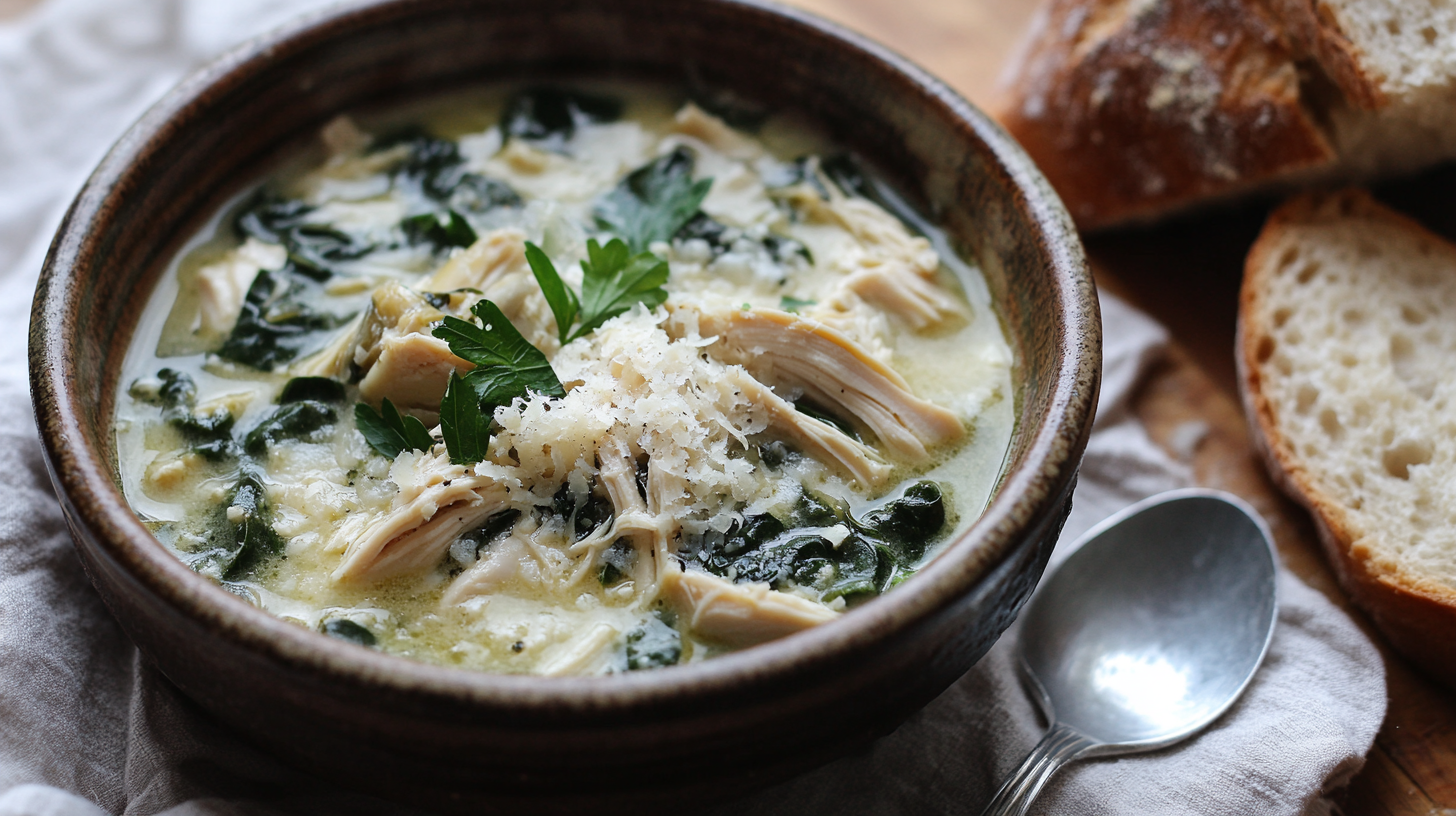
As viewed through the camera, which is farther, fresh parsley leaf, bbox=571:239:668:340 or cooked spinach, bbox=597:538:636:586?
fresh parsley leaf, bbox=571:239:668:340

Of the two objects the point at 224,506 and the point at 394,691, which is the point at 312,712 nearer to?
the point at 394,691

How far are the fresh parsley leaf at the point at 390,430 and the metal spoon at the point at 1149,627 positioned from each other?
1.58 m

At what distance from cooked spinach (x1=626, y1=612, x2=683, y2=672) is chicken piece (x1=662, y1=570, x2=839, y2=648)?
5 centimetres

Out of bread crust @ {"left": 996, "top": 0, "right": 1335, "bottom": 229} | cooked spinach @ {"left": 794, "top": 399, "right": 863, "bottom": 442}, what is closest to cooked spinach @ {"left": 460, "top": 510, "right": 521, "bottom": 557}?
cooked spinach @ {"left": 794, "top": 399, "right": 863, "bottom": 442}

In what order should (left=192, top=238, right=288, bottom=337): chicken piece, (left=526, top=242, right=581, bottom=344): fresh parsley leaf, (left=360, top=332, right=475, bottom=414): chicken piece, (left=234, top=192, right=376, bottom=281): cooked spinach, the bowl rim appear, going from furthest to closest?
(left=234, top=192, right=376, bottom=281): cooked spinach, (left=192, top=238, right=288, bottom=337): chicken piece, (left=526, top=242, right=581, bottom=344): fresh parsley leaf, (left=360, top=332, right=475, bottom=414): chicken piece, the bowl rim

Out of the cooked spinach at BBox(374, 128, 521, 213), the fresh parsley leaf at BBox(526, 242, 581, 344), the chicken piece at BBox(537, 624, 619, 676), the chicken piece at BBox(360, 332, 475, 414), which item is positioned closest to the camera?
the chicken piece at BBox(537, 624, 619, 676)

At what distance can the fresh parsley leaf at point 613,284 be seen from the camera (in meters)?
2.85

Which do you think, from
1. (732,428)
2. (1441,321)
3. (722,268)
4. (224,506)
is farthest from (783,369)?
(1441,321)

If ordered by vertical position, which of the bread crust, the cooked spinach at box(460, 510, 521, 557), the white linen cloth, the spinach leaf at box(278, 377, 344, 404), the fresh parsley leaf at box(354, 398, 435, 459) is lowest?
the white linen cloth

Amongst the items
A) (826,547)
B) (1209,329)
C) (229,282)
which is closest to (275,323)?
(229,282)

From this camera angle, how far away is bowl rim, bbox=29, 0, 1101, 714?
195cm

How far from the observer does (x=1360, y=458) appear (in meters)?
3.28

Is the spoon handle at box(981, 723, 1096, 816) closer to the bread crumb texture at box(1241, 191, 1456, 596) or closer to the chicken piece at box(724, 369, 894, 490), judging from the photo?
the chicken piece at box(724, 369, 894, 490)

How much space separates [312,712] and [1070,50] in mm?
3245
